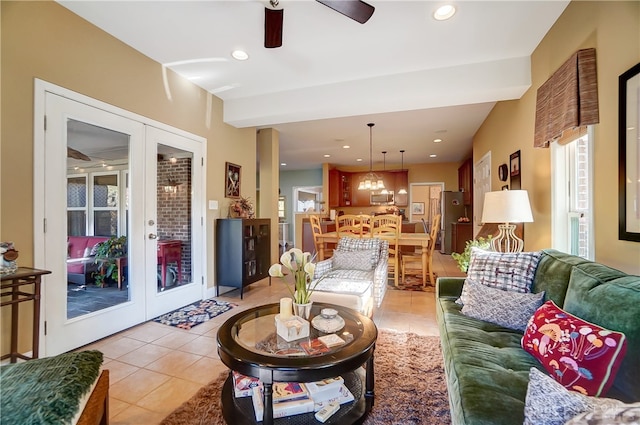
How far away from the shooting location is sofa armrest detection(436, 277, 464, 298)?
240cm

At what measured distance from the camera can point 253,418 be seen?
1399 mm

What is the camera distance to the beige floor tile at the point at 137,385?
182 centimetres

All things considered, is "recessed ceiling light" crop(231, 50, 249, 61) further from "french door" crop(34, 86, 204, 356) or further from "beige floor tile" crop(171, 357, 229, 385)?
"beige floor tile" crop(171, 357, 229, 385)

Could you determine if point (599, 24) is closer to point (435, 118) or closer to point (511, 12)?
point (511, 12)

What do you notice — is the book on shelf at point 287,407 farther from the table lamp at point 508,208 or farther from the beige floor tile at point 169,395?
the table lamp at point 508,208

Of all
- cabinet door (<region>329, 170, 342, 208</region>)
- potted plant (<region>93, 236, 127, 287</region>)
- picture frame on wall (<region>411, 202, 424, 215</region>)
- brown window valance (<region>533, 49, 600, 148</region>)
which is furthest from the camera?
picture frame on wall (<region>411, 202, 424, 215</region>)

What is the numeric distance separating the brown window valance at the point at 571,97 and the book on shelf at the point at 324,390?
2275 mm

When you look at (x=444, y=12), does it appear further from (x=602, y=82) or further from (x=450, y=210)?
(x=450, y=210)

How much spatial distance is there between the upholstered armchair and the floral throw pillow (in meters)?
1.49

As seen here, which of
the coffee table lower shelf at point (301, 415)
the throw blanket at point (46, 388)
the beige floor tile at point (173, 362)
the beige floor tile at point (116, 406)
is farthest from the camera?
the beige floor tile at point (173, 362)

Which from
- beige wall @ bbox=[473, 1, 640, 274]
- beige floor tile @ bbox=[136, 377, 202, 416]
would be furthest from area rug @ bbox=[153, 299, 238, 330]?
beige wall @ bbox=[473, 1, 640, 274]

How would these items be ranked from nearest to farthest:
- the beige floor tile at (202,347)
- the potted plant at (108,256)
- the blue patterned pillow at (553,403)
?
1. the blue patterned pillow at (553,403)
2. the beige floor tile at (202,347)
3. the potted plant at (108,256)

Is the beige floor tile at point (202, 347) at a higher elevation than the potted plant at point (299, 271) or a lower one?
lower

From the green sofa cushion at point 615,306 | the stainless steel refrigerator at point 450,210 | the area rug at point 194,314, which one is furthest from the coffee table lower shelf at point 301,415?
the stainless steel refrigerator at point 450,210
